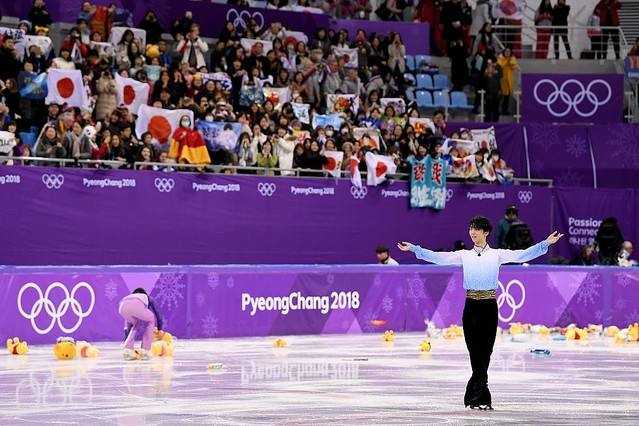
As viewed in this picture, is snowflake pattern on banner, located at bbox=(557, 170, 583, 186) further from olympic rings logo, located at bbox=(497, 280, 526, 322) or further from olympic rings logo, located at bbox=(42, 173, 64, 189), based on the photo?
olympic rings logo, located at bbox=(42, 173, 64, 189)

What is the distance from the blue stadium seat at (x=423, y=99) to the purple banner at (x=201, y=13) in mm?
2950

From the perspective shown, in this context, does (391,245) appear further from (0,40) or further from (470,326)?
(470,326)

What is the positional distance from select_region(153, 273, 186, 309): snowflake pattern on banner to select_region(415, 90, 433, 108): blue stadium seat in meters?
14.4

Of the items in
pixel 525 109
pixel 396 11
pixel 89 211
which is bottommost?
pixel 89 211

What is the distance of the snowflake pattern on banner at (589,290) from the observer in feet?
96.1

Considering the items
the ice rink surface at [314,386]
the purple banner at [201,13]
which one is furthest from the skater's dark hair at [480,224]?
the purple banner at [201,13]

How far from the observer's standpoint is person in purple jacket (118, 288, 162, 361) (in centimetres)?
2086

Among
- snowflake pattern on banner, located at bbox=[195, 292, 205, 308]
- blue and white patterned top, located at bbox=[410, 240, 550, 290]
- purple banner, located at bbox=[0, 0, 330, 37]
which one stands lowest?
snowflake pattern on banner, located at bbox=[195, 292, 205, 308]

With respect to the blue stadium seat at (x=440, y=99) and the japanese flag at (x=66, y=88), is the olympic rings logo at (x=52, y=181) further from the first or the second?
the blue stadium seat at (x=440, y=99)

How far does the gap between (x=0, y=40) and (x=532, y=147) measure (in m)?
15.0

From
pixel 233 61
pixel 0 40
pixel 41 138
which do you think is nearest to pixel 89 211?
pixel 41 138

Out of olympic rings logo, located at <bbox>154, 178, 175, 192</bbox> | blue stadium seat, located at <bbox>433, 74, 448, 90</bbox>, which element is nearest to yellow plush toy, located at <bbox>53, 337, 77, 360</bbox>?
olympic rings logo, located at <bbox>154, 178, 175, 192</bbox>

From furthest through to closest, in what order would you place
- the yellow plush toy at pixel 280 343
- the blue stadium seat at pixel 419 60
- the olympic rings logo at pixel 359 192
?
the blue stadium seat at pixel 419 60, the olympic rings logo at pixel 359 192, the yellow plush toy at pixel 280 343

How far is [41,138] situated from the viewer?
2717 centimetres
